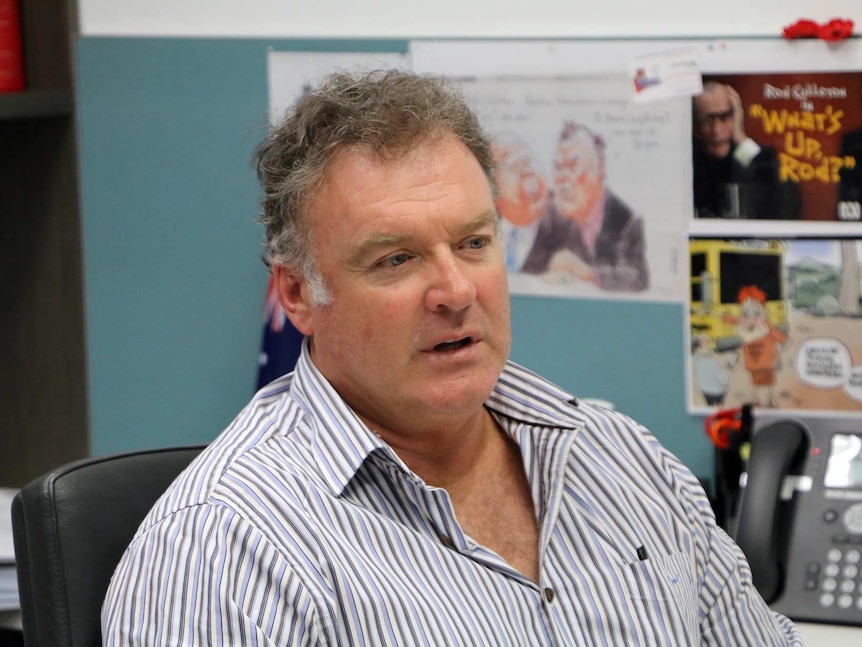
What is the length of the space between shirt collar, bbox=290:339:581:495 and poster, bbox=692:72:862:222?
542 mm

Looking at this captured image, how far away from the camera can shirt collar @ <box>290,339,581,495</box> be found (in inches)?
44.8

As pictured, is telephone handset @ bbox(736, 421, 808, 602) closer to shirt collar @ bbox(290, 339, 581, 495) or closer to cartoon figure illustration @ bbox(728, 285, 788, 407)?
cartoon figure illustration @ bbox(728, 285, 788, 407)

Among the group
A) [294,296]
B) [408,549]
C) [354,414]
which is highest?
[294,296]

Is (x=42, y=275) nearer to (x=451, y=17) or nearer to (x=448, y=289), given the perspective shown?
(x=451, y=17)

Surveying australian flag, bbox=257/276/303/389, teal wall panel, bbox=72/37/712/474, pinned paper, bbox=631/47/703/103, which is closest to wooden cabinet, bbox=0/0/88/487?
teal wall panel, bbox=72/37/712/474

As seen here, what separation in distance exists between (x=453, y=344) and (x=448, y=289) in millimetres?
60

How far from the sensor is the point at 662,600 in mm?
1224

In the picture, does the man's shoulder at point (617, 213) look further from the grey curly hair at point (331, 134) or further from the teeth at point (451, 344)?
the teeth at point (451, 344)

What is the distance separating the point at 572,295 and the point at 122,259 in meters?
0.75

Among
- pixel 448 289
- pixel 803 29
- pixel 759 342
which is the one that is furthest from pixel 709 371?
pixel 448 289

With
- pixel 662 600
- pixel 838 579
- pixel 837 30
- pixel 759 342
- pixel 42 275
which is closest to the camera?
pixel 662 600

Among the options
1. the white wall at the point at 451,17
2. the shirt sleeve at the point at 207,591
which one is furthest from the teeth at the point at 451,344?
the white wall at the point at 451,17

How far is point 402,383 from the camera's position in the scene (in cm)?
116

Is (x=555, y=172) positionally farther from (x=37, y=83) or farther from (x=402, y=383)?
(x=37, y=83)
